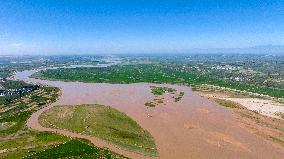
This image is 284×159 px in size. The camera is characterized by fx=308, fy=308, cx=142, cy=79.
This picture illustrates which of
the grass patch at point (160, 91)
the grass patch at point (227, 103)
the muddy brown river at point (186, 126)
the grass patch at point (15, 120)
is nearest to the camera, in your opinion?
the muddy brown river at point (186, 126)

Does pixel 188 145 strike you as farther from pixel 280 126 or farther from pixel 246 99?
pixel 246 99

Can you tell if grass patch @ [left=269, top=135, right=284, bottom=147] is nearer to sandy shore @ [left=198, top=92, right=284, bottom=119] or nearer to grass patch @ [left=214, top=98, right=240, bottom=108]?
sandy shore @ [left=198, top=92, right=284, bottom=119]

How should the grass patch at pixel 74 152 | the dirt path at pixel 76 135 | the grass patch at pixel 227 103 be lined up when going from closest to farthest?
the grass patch at pixel 74 152
the dirt path at pixel 76 135
the grass patch at pixel 227 103

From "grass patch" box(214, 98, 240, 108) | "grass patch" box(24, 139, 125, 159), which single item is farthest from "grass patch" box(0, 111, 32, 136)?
"grass patch" box(214, 98, 240, 108)

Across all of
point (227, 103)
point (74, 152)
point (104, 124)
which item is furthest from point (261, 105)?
point (74, 152)

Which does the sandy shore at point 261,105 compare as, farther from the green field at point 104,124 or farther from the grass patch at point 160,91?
the green field at point 104,124

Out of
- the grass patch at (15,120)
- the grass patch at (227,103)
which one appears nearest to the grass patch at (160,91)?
the grass patch at (227,103)

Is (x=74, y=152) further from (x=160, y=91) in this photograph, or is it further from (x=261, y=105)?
(x=160, y=91)
